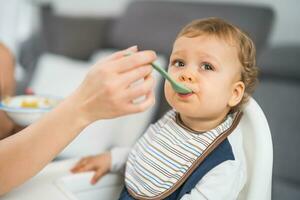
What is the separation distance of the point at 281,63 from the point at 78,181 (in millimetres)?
698

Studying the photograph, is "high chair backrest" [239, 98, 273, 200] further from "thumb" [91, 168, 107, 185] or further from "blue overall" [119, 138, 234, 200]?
"thumb" [91, 168, 107, 185]

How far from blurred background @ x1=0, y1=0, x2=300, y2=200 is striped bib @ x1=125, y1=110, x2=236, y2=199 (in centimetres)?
21

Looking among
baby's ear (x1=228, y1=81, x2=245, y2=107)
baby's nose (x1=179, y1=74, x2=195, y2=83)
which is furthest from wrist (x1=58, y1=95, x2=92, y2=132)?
baby's ear (x1=228, y1=81, x2=245, y2=107)

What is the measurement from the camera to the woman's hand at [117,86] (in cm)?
53

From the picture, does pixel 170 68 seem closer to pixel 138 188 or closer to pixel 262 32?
pixel 138 188

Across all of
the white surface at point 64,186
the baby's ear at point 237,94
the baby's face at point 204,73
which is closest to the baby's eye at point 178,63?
the baby's face at point 204,73

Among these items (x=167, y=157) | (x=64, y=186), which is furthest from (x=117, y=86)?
(x=64, y=186)

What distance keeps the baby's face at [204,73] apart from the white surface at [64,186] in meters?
0.31

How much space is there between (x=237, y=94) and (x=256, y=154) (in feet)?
0.41

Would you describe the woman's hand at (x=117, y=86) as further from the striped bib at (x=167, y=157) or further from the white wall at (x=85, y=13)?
the white wall at (x=85, y=13)

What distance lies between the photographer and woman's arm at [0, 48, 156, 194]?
0.54 metres

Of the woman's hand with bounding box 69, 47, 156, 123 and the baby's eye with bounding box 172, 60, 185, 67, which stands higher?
the woman's hand with bounding box 69, 47, 156, 123

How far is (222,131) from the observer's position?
764 mm

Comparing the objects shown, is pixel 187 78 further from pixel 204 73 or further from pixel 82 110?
pixel 82 110
